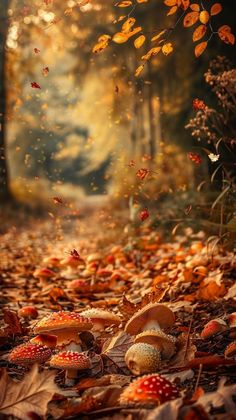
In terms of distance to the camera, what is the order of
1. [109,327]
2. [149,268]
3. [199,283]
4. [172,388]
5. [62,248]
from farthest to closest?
[62,248], [149,268], [199,283], [109,327], [172,388]

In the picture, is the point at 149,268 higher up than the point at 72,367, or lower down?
lower down

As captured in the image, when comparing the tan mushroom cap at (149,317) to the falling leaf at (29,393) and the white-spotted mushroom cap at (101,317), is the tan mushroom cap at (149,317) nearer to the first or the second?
the white-spotted mushroom cap at (101,317)

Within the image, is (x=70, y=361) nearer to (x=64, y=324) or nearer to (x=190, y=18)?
(x=64, y=324)

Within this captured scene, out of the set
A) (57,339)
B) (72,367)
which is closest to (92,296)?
(57,339)

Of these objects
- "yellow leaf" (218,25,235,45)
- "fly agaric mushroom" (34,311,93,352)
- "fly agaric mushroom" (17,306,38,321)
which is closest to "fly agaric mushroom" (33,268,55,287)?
"fly agaric mushroom" (17,306,38,321)

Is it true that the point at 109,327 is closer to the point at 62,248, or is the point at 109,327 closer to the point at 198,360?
the point at 198,360

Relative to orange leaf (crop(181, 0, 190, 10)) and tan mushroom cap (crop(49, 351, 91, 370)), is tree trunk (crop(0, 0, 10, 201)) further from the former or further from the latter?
tan mushroom cap (crop(49, 351, 91, 370))
